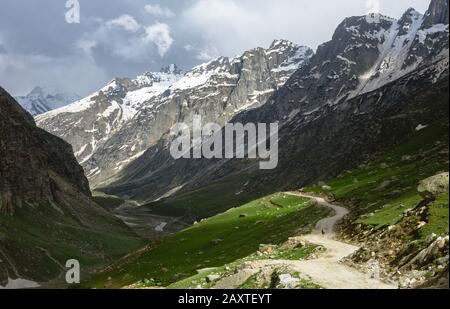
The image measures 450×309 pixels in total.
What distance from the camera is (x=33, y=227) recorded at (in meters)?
163

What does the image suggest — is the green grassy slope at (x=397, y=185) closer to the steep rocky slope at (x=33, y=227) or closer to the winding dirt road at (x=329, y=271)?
the winding dirt road at (x=329, y=271)

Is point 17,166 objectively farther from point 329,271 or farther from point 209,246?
point 329,271

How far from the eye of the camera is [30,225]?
535ft

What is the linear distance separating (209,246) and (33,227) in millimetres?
90542

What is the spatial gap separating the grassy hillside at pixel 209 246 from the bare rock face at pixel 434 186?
26.0m

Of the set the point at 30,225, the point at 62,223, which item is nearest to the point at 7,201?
the point at 30,225

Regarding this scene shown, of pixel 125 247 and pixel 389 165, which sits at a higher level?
pixel 389 165

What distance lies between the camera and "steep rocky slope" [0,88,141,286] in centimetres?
13662

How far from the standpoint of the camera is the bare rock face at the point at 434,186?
47531mm

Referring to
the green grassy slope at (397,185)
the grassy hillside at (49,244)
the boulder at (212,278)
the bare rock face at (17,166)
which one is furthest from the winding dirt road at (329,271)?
the bare rock face at (17,166)

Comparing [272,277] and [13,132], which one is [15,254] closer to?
[13,132]

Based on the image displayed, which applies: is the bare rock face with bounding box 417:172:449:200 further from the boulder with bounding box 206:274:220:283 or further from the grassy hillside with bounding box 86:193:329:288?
the grassy hillside with bounding box 86:193:329:288
